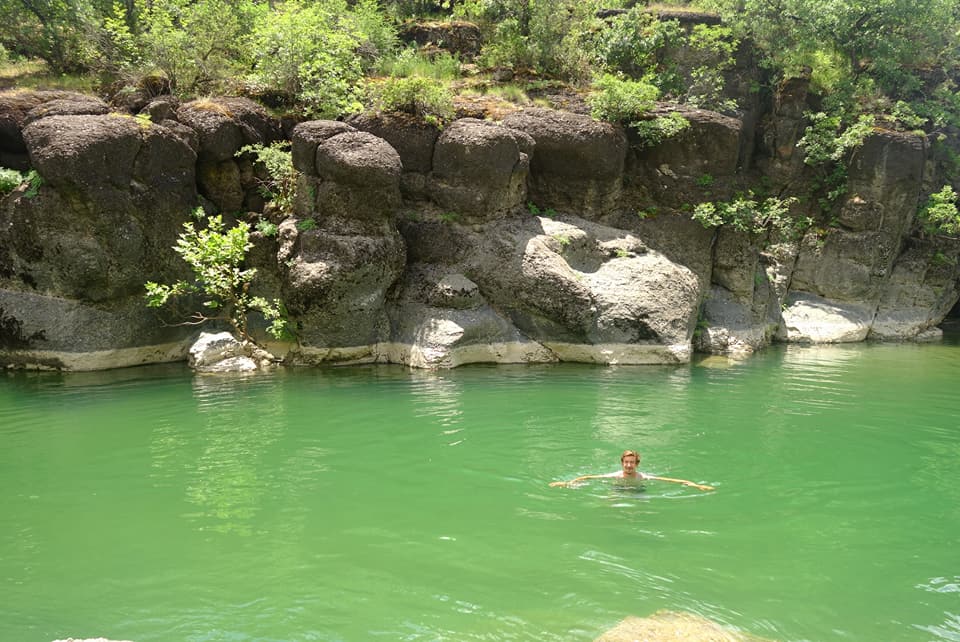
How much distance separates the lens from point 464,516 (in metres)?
7.16

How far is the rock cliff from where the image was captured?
15.0 meters

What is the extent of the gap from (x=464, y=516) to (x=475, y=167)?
11802mm

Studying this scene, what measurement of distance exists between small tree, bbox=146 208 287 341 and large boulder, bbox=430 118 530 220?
5316 mm

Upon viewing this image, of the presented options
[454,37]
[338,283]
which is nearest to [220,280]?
[338,283]

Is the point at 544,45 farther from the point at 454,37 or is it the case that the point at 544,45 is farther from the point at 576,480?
the point at 576,480

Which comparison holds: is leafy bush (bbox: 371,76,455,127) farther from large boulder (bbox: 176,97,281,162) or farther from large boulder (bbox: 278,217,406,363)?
large boulder (bbox: 278,217,406,363)

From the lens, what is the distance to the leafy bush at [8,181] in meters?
15.2

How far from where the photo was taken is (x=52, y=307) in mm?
15047

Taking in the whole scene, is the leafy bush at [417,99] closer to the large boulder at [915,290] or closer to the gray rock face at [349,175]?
the gray rock face at [349,175]

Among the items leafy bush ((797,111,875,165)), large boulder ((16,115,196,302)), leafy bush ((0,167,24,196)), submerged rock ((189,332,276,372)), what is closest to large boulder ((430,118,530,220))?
submerged rock ((189,332,276,372))

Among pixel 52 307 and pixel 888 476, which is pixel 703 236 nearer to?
pixel 888 476

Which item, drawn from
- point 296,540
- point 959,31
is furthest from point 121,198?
point 959,31

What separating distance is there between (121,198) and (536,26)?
15074 mm

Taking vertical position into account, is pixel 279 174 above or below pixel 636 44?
below
